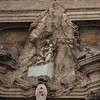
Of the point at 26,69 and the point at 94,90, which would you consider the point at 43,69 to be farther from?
the point at 94,90

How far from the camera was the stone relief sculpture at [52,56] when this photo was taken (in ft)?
24.6

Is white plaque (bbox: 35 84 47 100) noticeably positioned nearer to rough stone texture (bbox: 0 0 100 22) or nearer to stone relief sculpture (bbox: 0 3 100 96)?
stone relief sculpture (bbox: 0 3 100 96)

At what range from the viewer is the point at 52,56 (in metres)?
7.81

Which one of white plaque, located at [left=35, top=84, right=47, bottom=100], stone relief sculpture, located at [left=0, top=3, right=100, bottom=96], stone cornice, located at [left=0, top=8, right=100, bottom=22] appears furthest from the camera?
stone cornice, located at [left=0, top=8, right=100, bottom=22]

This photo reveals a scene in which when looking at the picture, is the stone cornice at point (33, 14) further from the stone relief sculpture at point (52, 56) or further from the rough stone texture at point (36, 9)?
the stone relief sculpture at point (52, 56)

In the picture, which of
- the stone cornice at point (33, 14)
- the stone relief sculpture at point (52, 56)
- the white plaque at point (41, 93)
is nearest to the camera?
the white plaque at point (41, 93)

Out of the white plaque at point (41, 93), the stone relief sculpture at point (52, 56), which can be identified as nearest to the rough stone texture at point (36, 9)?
the stone relief sculpture at point (52, 56)

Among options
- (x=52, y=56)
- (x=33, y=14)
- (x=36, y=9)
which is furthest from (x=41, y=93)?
(x=36, y=9)

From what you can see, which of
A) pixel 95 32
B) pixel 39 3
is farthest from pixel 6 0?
pixel 95 32

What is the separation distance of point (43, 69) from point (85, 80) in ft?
2.42

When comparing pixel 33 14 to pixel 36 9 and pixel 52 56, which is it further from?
pixel 52 56

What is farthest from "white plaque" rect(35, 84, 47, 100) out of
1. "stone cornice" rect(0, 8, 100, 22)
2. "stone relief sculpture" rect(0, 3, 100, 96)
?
"stone cornice" rect(0, 8, 100, 22)

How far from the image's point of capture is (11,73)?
310 inches

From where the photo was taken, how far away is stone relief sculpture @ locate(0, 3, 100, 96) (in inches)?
295
